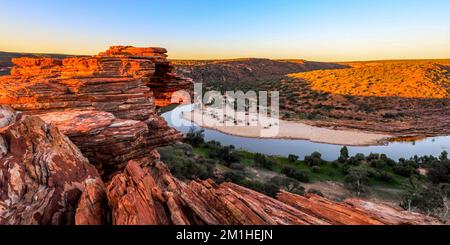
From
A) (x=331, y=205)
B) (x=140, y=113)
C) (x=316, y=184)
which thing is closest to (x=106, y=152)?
(x=140, y=113)

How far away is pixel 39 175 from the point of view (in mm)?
5574

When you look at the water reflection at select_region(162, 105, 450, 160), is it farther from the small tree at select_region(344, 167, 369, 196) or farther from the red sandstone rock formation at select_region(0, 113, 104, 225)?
the red sandstone rock formation at select_region(0, 113, 104, 225)

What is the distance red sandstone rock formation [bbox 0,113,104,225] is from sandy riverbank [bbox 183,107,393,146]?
3863 cm

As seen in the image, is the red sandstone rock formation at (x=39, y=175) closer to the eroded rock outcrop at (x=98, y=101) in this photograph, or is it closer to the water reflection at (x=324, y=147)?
the eroded rock outcrop at (x=98, y=101)

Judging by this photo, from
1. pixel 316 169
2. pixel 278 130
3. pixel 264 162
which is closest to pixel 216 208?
pixel 264 162

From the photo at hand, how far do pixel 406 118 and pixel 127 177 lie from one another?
60.7m

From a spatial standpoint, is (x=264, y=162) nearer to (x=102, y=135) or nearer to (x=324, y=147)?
(x=324, y=147)

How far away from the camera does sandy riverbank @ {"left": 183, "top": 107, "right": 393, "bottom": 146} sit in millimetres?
42384

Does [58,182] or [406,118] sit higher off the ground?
[58,182]

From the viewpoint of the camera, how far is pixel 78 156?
268 inches

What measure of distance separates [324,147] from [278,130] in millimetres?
9505

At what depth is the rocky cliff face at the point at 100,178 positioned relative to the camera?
4.81 m

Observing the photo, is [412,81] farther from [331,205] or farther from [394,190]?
[331,205]

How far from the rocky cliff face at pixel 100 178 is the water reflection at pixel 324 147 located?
95.7ft
